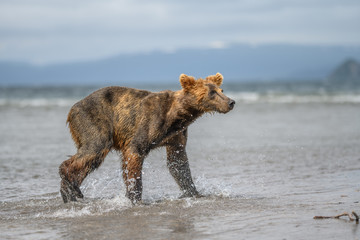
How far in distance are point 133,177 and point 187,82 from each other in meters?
1.34

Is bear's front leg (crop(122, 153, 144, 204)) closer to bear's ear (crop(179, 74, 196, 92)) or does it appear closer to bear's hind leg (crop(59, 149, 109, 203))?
bear's hind leg (crop(59, 149, 109, 203))

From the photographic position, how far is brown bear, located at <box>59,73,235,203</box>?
6.59 metres

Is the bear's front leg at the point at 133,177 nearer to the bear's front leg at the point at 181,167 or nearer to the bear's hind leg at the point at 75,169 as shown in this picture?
the bear's hind leg at the point at 75,169

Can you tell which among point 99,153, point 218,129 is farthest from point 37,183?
point 218,129

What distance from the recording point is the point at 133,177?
666cm

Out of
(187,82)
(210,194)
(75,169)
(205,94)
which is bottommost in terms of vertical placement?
(210,194)

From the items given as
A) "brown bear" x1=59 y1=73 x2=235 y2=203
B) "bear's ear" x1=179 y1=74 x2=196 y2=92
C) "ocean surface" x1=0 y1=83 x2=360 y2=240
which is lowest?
"ocean surface" x1=0 y1=83 x2=360 y2=240

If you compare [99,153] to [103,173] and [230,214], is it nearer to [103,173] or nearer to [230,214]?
[230,214]

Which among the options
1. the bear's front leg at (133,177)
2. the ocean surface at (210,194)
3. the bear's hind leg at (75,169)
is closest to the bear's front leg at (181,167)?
the ocean surface at (210,194)

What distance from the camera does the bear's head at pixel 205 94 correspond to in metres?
6.42

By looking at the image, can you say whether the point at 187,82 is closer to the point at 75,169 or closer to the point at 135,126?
the point at 135,126

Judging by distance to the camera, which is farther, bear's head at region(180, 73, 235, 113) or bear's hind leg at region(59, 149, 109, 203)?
bear's hind leg at region(59, 149, 109, 203)

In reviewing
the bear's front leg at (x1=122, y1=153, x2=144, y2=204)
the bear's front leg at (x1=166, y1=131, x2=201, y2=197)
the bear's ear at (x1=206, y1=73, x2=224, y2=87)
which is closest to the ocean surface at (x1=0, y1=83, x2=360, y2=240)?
the bear's front leg at (x1=122, y1=153, x2=144, y2=204)

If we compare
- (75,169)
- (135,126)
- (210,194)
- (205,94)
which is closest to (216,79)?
(205,94)
